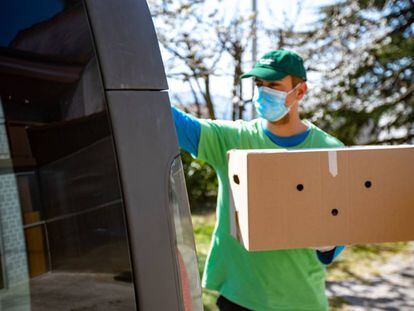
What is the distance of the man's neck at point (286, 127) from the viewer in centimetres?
223

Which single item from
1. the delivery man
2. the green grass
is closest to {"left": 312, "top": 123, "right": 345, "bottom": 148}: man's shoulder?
the delivery man

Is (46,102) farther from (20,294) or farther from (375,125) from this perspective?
(375,125)

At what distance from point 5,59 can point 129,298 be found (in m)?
0.64

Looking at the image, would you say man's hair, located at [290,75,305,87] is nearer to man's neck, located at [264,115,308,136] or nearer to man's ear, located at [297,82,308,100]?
man's ear, located at [297,82,308,100]

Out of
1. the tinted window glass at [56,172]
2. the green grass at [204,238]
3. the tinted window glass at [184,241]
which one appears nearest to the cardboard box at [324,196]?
the tinted window glass at [184,241]

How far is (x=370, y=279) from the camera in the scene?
5.26 m

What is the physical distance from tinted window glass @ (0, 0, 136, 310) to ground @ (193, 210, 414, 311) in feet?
10.7

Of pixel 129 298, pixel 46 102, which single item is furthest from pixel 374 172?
pixel 46 102

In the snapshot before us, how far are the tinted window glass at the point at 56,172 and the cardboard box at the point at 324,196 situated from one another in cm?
66

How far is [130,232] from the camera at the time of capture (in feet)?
3.81

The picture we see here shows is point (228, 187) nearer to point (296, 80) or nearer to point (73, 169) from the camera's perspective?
point (296, 80)

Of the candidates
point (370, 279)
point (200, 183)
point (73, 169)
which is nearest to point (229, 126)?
point (73, 169)

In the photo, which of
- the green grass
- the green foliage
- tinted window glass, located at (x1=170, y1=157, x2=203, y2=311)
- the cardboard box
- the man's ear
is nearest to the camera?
tinted window glass, located at (x1=170, y1=157, x2=203, y2=311)

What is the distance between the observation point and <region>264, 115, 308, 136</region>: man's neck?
7.30ft
